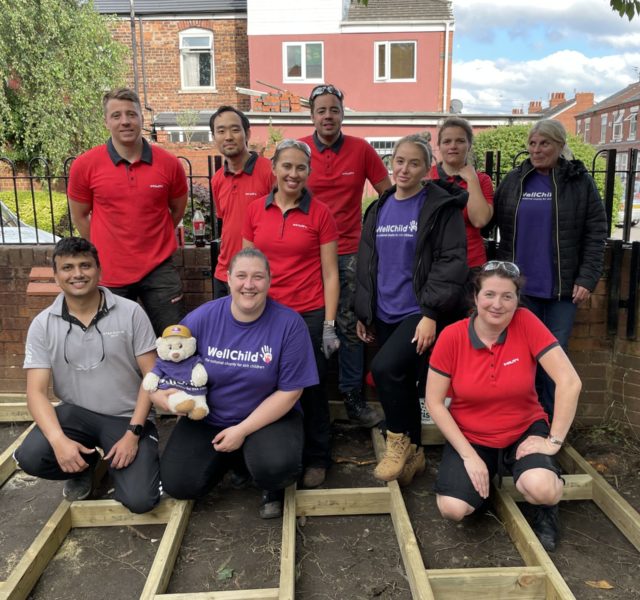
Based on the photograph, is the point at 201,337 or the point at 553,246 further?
the point at 553,246

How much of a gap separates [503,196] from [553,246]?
45cm

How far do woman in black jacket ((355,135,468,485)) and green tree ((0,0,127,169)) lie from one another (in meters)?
14.7

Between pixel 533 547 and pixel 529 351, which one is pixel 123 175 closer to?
pixel 529 351

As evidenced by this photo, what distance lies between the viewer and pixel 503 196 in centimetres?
368

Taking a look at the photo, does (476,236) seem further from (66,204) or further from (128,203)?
(66,204)

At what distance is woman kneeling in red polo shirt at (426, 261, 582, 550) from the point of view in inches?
109

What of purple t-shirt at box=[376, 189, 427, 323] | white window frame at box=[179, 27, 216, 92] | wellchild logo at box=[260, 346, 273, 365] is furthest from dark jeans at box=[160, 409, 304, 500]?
white window frame at box=[179, 27, 216, 92]

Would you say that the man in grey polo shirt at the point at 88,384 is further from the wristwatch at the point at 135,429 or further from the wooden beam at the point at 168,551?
the wooden beam at the point at 168,551

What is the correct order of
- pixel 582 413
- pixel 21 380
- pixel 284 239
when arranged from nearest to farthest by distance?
pixel 284 239, pixel 582 413, pixel 21 380

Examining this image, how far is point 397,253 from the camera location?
3.24m

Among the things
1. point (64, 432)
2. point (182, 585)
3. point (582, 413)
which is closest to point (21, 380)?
point (64, 432)

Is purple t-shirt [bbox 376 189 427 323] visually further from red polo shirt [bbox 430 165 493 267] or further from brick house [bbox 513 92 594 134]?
brick house [bbox 513 92 594 134]

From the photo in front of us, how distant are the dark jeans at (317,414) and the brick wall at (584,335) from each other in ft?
4.70

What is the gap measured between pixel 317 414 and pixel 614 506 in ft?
5.68
